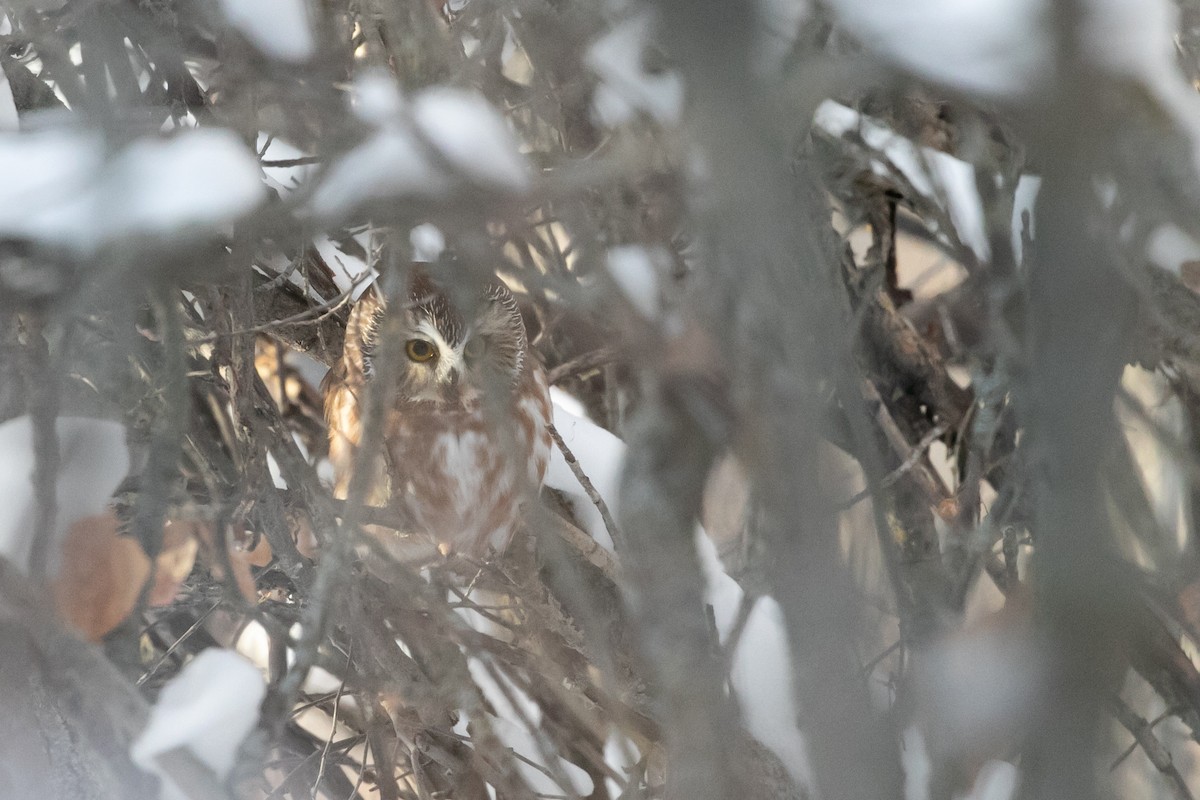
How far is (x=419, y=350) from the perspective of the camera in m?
2.98

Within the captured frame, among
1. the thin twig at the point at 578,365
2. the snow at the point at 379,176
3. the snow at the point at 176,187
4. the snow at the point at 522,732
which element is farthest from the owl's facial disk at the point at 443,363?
the snow at the point at 379,176

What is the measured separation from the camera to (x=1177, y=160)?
166 centimetres

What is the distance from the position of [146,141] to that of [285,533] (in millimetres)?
691

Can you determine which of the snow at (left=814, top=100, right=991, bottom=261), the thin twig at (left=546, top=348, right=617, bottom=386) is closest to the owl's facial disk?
the thin twig at (left=546, top=348, right=617, bottom=386)

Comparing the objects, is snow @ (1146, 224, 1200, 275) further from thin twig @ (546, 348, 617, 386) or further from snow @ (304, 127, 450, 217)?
snow @ (304, 127, 450, 217)

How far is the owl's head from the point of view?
284 cm

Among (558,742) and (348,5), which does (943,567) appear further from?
(348,5)

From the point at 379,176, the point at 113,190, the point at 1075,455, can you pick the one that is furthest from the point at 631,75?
the point at 1075,455

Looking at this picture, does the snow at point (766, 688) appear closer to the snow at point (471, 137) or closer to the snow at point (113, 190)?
the snow at point (471, 137)

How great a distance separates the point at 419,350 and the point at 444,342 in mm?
97

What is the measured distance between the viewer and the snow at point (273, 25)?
64.2 inches

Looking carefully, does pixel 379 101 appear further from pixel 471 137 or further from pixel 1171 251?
pixel 1171 251

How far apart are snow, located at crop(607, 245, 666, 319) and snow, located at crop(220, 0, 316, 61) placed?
529 millimetres

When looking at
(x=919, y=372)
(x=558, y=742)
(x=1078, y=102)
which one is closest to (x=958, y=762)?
(x=1078, y=102)
